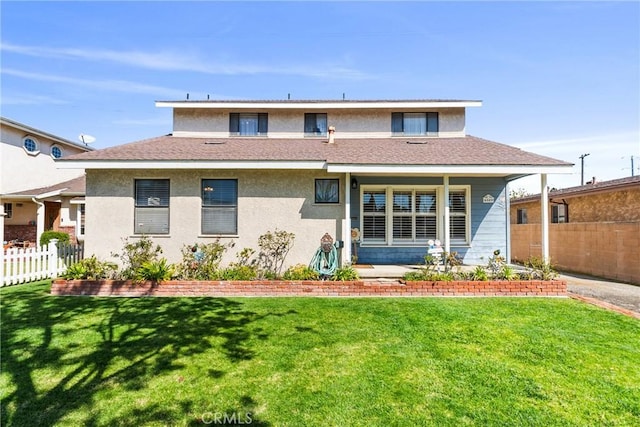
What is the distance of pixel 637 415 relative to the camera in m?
2.99

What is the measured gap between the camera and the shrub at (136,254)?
7.95 m

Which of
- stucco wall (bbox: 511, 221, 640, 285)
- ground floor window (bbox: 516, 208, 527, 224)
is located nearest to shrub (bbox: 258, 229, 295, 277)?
stucco wall (bbox: 511, 221, 640, 285)

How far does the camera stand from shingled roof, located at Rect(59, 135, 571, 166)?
28.2 ft

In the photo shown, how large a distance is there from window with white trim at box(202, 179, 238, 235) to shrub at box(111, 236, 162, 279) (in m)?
1.43

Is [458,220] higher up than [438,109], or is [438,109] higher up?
[438,109]

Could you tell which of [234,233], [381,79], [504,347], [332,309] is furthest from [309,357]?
[381,79]

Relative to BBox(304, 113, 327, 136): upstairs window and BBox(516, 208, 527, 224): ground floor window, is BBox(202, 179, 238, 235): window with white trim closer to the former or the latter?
BBox(304, 113, 327, 136): upstairs window

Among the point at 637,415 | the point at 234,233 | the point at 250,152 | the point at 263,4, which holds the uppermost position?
the point at 263,4

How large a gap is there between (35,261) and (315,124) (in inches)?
403

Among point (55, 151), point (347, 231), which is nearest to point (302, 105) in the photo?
point (347, 231)

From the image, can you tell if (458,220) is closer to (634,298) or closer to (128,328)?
(634,298)

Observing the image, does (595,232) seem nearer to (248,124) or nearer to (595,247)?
(595,247)

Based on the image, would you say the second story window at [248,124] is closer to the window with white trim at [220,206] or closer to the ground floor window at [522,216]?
the window with white trim at [220,206]

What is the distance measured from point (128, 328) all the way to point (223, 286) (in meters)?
2.45
